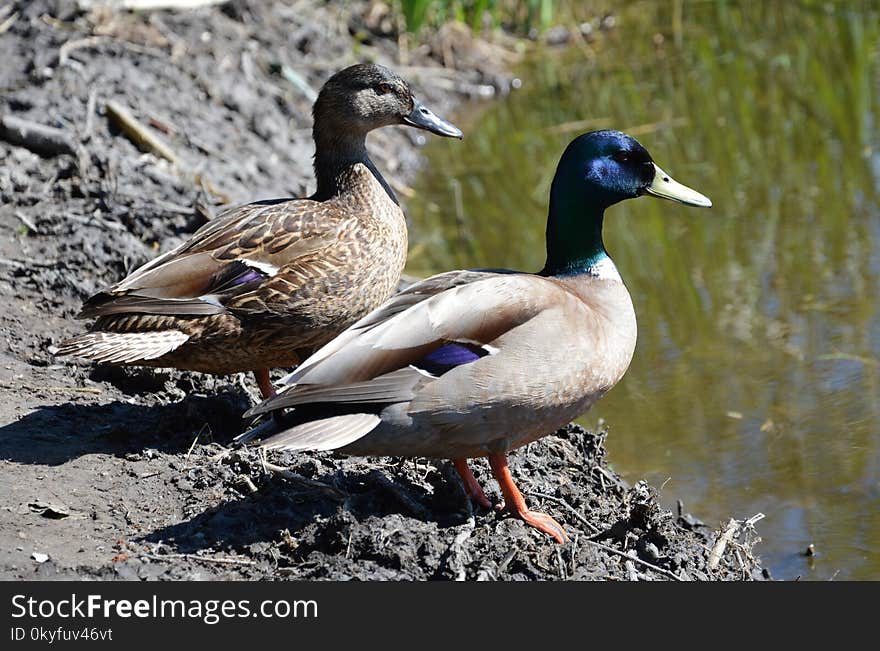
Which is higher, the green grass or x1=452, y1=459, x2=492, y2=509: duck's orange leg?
the green grass

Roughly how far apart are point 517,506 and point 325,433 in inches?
30.3

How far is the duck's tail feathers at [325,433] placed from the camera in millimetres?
3885

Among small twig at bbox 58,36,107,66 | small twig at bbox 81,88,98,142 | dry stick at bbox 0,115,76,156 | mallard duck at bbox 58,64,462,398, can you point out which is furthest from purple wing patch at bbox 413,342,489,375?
small twig at bbox 58,36,107,66

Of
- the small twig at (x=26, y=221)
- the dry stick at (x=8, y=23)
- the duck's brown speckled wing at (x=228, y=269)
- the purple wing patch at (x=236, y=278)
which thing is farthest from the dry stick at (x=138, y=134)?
the purple wing patch at (x=236, y=278)

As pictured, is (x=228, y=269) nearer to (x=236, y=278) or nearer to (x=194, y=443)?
(x=236, y=278)

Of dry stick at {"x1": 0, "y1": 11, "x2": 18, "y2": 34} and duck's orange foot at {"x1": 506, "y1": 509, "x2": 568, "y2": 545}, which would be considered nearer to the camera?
duck's orange foot at {"x1": 506, "y1": 509, "x2": 568, "y2": 545}

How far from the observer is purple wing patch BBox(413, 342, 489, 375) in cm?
405

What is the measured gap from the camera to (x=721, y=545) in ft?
14.6

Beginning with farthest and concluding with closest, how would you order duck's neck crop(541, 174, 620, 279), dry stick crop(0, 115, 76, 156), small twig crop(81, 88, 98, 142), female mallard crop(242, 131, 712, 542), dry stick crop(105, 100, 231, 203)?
dry stick crop(105, 100, 231, 203) < small twig crop(81, 88, 98, 142) < dry stick crop(0, 115, 76, 156) < duck's neck crop(541, 174, 620, 279) < female mallard crop(242, 131, 712, 542)

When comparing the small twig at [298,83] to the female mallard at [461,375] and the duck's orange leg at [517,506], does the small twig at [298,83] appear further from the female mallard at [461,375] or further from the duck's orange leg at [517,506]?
the duck's orange leg at [517,506]

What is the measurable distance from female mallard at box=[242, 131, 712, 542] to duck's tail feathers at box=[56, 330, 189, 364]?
3.05 feet

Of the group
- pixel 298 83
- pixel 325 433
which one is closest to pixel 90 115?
pixel 298 83

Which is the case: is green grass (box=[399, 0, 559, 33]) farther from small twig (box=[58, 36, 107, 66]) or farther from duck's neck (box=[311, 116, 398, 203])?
duck's neck (box=[311, 116, 398, 203])

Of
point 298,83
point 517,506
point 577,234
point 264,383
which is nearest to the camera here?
point 517,506
